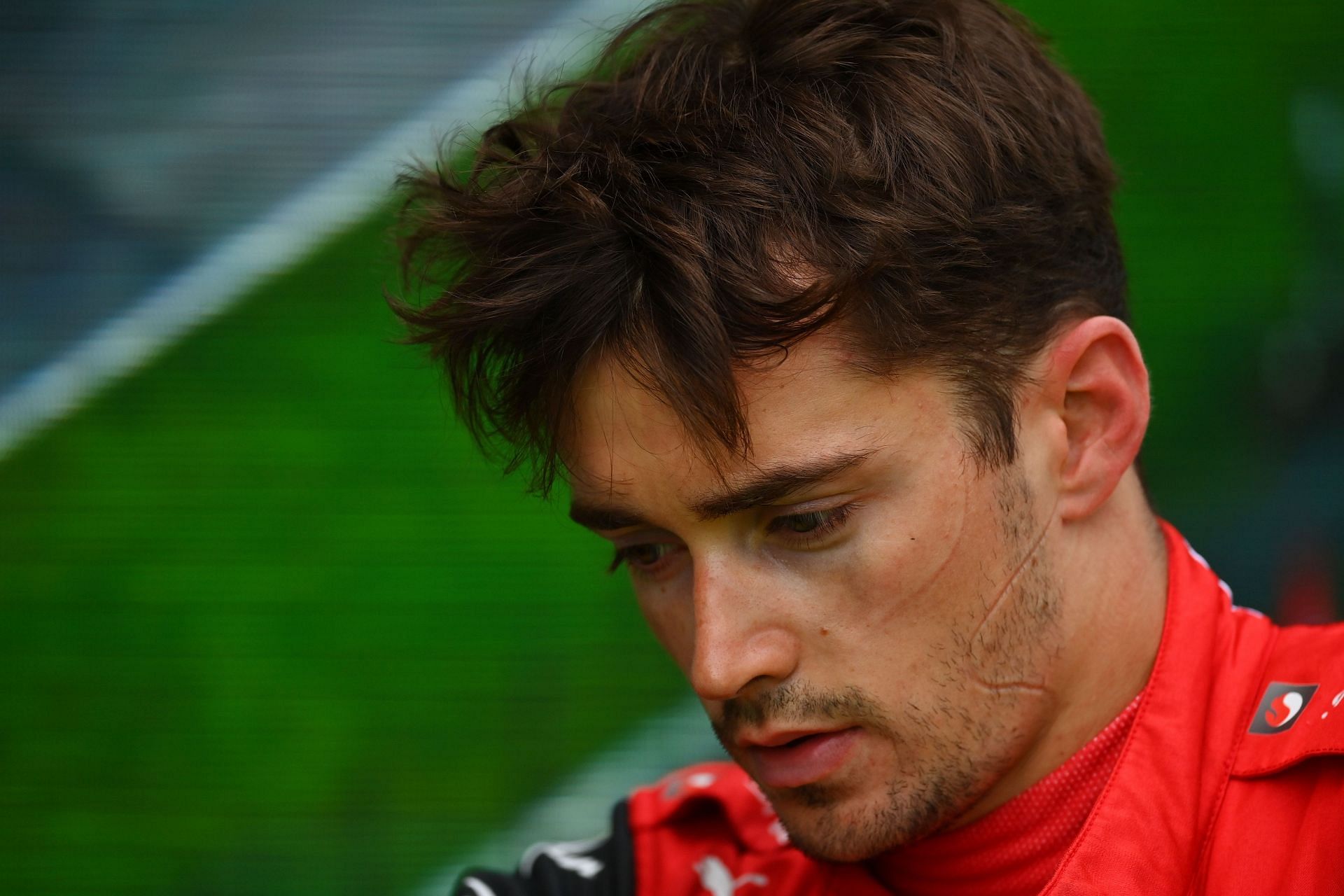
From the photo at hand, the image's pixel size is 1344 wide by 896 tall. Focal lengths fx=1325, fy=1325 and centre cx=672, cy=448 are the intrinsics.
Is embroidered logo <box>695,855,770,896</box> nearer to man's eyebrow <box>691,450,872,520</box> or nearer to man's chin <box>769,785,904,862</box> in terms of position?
man's chin <box>769,785,904,862</box>

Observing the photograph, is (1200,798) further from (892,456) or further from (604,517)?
(604,517)

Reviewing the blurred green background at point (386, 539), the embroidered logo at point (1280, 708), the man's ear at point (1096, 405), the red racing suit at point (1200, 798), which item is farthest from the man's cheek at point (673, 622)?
the blurred green background at point (386, 539)

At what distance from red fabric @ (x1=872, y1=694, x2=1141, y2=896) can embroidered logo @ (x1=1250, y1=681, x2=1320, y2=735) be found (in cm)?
14

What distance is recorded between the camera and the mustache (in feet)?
4.80

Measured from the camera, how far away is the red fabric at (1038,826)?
1.57 metres

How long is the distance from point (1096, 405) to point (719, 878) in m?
0.79

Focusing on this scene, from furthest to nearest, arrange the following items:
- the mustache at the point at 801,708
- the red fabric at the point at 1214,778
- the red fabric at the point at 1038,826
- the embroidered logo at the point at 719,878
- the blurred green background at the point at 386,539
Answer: the blurred green background at the point at 386,539, the embroidered logo at the point at 719,878, the red fabric at the point at 1038,826, the mustache at the point at 801,708, the red fabric at the point at 1214,778

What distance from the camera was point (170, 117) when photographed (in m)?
2.38

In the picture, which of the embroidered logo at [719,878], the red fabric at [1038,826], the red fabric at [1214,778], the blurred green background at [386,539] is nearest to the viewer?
the red fabric at [1214,778]

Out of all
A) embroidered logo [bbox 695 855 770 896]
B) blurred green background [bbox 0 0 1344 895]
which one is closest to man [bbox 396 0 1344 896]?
embroidered logo [bbox 695 855 770 896]

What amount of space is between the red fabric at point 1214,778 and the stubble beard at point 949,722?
135mm

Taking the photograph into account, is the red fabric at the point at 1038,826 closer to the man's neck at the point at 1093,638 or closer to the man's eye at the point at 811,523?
the man's neck at the point at 1093,638

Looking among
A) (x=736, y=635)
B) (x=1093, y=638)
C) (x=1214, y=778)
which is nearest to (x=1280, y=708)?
(x=1214, y=778)

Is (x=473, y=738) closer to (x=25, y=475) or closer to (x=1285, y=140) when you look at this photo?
(x=25, y=475)
